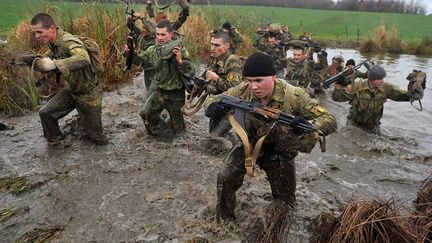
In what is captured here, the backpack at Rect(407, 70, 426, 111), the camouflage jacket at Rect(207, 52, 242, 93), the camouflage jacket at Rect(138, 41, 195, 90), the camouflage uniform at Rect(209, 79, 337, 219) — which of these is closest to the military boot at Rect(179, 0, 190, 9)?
the camouflage jacket at Rect(138, 41, 195, 90)

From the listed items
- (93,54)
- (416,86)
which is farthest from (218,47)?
(416,86)

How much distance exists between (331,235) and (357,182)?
214 cm

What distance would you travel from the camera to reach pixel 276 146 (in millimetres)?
3701

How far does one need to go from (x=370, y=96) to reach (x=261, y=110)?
388cm

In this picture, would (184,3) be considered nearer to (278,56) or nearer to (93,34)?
(93,34)

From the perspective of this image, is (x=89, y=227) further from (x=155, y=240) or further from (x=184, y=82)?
(x=184, y=82)

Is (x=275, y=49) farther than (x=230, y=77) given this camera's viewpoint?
Yes

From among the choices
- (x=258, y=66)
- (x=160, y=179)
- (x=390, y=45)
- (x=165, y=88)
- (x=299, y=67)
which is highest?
(x=258, y=66)

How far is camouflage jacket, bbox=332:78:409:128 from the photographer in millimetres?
6480

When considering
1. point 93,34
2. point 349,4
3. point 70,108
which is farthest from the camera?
point 349,4

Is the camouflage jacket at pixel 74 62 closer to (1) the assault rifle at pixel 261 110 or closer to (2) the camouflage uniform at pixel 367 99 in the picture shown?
(1) the assault rifle at pixel 261 110

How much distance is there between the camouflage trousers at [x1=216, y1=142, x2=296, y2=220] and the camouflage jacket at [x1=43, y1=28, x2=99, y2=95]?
241cm

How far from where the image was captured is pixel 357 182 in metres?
5.41

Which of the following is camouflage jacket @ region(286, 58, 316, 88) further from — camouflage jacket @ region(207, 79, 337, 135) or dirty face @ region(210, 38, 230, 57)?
camouflage jacket @ region(207, 79, 337, 135)
